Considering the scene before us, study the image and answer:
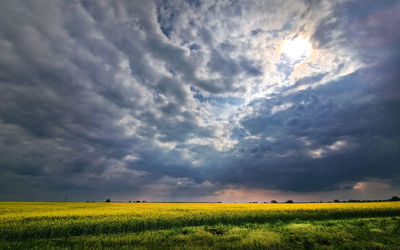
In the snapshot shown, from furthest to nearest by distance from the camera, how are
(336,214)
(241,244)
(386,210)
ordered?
A: (386,210), (336,214), (241,244)

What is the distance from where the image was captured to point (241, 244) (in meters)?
12.0

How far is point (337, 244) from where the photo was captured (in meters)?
12.3

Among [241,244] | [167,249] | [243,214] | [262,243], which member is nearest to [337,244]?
[262,243]

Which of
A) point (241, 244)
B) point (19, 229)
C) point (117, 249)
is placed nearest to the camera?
point (117, 249)

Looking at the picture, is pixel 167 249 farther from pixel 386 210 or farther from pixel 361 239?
pixel 386 210

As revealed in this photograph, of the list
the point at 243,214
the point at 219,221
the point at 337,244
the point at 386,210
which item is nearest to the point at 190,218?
the point at 219,221

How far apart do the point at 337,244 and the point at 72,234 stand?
20.0 m

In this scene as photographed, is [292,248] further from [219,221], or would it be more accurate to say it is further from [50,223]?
[50,223]

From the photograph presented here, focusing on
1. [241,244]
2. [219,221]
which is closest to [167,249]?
[241,244]

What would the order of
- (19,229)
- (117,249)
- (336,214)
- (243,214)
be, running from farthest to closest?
(336,214) → (243,214) → (19,229) → (117,249)

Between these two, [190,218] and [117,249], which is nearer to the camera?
[117,249]

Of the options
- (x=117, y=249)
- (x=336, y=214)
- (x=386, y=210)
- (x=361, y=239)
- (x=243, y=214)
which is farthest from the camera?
(x=386, y=210)

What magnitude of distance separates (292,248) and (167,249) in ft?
24.2

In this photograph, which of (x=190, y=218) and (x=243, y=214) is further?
(x=243, y=214)
